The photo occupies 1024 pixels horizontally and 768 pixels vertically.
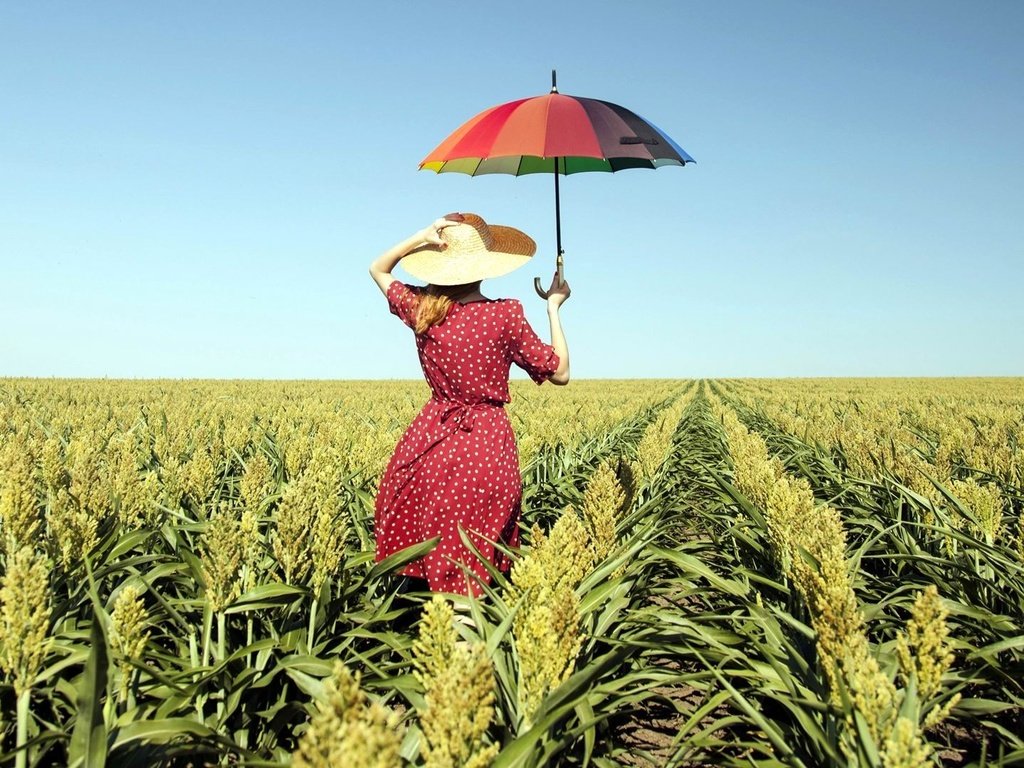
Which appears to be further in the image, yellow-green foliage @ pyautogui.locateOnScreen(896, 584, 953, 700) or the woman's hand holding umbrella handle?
the woman's hand holding umbrella handle

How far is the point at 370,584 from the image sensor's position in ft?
11.9

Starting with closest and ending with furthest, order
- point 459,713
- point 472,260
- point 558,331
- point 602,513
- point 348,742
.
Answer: point 348,742 < point 459,713 < point 602,513 < point 472,260 < point 558,331

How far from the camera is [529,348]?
3.74m

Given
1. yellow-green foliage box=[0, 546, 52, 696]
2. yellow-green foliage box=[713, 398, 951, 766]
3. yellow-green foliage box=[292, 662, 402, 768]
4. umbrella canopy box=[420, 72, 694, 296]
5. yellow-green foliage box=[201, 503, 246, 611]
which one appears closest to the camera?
yellow-green foliage box=[292, 662, 402, 768]

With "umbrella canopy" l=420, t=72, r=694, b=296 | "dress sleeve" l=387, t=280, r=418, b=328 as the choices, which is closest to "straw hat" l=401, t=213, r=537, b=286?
"dress sleeve" l=387, t=280, r=418, b=328

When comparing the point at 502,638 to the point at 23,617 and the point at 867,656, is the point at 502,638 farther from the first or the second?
the point at 23,617

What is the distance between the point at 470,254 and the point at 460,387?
2.02 ft

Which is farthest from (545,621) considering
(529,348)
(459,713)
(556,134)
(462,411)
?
(556,134)

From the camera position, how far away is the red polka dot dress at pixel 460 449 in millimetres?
3723

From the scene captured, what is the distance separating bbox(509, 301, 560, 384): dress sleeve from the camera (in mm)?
3725

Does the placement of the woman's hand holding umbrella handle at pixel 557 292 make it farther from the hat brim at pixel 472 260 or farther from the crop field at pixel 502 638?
the crop field at pixel 502 638

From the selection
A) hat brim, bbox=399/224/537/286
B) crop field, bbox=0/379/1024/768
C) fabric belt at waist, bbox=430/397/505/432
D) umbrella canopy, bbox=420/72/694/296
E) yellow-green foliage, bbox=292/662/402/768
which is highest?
umbrella canopy, bbox=420/72/694/296

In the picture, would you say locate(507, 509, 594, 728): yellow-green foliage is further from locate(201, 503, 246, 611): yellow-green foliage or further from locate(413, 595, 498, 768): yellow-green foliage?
locate(201, 503, 246, 611): yellow-green foliage

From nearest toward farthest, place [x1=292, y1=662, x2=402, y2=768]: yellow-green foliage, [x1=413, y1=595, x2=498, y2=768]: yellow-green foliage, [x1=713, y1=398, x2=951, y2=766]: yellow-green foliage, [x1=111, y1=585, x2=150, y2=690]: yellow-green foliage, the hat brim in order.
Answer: [x1=292, y1=662, x2=402, y2=768]: yellow-green foliage → [x1=413, y1=595, x2=498, y2=768]: yellow-green foliage → [x1=713, y1=398, x2=951, y2=766]: yellow-green foliage → [x1=111, y1=585, x2=150, y2=690]: yellow-green foliage → the hat brim
